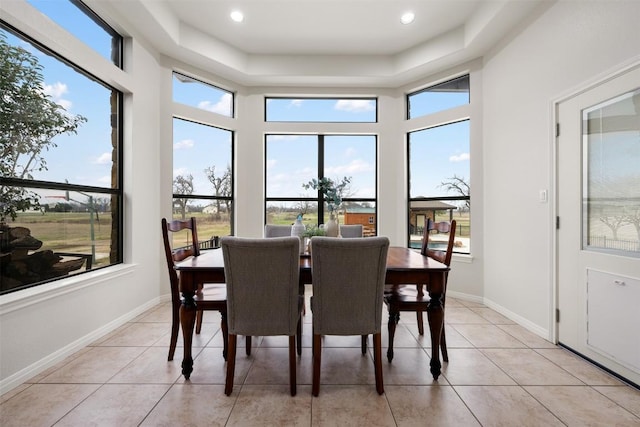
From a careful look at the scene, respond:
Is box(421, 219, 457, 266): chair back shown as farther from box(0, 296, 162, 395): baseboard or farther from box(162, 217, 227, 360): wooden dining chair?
box(0, 296, 162, 395): baseboard

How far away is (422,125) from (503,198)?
148cm

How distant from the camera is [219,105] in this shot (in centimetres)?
412

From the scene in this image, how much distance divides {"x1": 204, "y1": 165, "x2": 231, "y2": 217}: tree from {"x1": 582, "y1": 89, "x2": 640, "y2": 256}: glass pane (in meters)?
3.85

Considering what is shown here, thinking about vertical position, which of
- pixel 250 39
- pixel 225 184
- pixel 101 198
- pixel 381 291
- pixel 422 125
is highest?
pixel 250 39

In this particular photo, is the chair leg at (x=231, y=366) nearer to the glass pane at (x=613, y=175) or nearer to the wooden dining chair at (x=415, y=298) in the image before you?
the wooden dining chair at (x=415, y=298)

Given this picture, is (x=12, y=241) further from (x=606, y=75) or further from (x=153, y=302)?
(x=606, y=75)

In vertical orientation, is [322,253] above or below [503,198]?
below

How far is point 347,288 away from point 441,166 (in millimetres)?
2916

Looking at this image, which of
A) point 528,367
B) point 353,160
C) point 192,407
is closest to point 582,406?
point 528,367

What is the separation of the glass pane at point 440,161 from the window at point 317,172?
590mm

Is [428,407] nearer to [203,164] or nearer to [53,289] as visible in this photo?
[53,289]

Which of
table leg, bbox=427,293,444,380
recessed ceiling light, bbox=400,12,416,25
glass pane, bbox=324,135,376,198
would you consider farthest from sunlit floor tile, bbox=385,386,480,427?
recessed ceiling light, bbox=400,12,416,25

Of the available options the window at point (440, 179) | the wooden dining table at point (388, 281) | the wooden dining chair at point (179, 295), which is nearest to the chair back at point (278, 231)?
the wooden dining chair at point (179, 295)

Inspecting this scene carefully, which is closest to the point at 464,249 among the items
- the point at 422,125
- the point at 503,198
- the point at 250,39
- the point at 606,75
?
the point at 503,198
